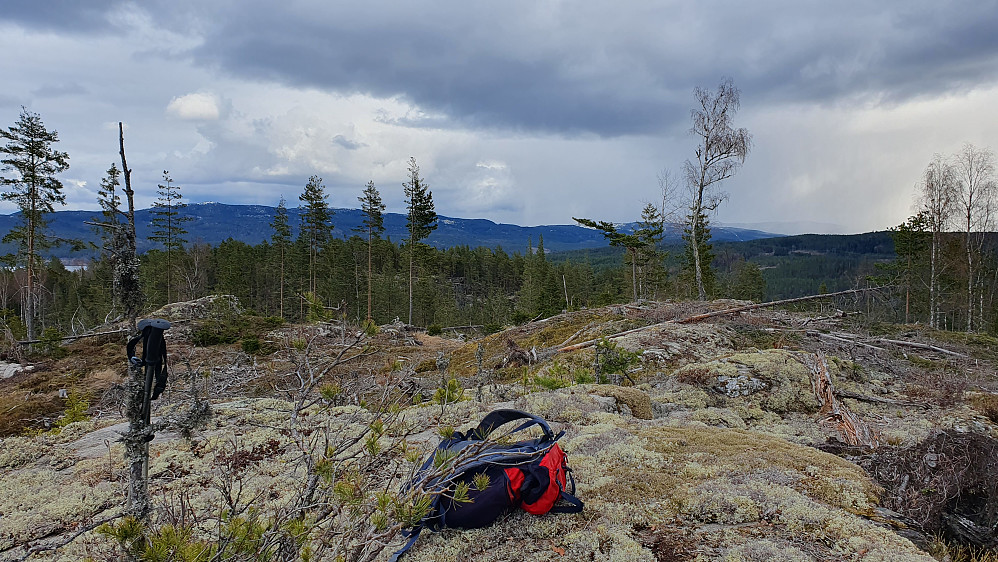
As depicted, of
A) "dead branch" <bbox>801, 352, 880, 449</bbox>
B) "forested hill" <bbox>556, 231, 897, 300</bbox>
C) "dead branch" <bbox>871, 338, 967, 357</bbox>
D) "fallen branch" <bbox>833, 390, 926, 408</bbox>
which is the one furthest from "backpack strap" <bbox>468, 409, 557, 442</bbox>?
"forested hill" <bbox>556, 231, 897, 300</bbox>

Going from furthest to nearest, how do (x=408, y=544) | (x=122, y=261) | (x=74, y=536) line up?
(x=408, y=544) → (x=122, y=261) → (x=74, y=536)

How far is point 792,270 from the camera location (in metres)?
141

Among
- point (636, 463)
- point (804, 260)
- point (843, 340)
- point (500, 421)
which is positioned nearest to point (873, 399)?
point (843, 340)

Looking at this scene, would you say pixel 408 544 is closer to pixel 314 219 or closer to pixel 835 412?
pixel 835 412

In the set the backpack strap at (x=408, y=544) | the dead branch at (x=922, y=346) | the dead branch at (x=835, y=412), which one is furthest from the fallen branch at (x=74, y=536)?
the dead branch at (x=922, y=346)

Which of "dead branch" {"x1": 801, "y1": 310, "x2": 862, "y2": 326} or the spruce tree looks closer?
the spruce tree

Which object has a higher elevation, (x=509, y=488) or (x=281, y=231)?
(x=281, y=231)

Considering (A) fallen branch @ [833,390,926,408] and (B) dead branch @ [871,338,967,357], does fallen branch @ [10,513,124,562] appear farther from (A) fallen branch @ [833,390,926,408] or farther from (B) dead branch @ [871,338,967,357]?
(B) dead branch @ [871,338,967,357]

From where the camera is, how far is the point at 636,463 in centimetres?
416

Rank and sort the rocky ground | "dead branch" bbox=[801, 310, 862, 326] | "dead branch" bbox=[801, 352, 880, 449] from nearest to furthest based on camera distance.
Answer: the rocky ground
"dead branch" bbox=[801, 352, 880, 449]
"dead branch" bbox=[801, 310, 862, 326]

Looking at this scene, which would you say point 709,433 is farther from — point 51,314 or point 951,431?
point 51,314

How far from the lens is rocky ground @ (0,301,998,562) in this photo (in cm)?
292

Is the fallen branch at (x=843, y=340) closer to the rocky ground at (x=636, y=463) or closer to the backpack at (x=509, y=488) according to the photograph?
the rocky ground at (x=636, y=463)

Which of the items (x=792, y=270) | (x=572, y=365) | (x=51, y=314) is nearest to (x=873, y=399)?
(x=572, y=365)
